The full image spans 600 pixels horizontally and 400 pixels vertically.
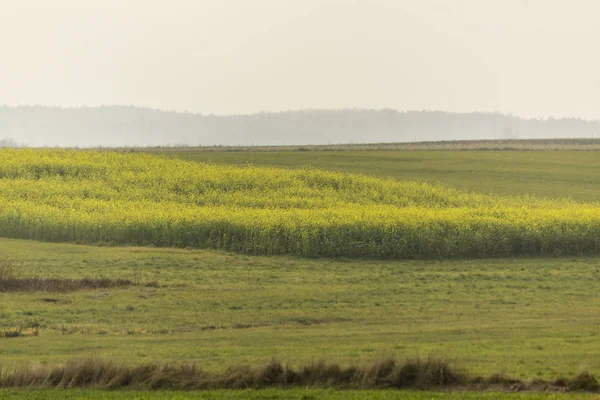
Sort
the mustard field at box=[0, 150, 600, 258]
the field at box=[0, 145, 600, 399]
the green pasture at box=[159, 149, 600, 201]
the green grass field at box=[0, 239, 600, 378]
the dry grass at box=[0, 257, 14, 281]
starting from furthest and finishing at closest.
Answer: the green pasture at box=[159, 149, 600, 201] → the mustard field at box=[0, 150, 600, 258] → the dry grass at box=[0, 257, 14, 281] → the field at box=[0, 145, 600, 399] → the green grass field at box=[0, 239, 600, 378]

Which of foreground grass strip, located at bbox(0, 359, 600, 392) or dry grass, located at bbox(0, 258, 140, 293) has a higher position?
foreground grass strip, located at bbox(0, 359, 600, 392)

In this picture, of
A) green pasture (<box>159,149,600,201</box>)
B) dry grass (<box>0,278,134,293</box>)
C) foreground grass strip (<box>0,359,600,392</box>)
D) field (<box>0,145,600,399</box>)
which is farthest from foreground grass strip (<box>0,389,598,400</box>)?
green pasture (<box>159,149,600,201</box>)

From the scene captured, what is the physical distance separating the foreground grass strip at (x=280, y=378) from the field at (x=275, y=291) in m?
0.61

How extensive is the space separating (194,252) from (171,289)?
8094mm

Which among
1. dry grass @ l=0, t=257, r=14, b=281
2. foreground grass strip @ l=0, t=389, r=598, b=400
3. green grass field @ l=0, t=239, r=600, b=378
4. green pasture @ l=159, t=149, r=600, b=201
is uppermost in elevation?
green pasture @ l=159, t=149, r=600, b=201

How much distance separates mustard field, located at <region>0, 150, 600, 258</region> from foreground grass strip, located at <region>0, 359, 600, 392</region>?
19.8 metres

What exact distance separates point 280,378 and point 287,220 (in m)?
21.3

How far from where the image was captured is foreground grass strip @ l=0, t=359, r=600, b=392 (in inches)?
508

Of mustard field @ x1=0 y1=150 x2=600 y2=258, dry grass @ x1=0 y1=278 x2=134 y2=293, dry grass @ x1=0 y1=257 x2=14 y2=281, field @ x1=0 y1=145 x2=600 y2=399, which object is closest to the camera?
field @ x1=0 y1=145 x2=600 y2=399

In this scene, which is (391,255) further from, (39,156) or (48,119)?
(48,119)

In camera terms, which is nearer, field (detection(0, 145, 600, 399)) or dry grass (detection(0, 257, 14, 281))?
field (detection(0, 145, 600, 399))

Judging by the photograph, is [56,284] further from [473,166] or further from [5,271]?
[473,166]

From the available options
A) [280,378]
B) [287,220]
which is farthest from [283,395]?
[287,220]

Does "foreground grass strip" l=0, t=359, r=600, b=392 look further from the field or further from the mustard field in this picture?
the mustard field
